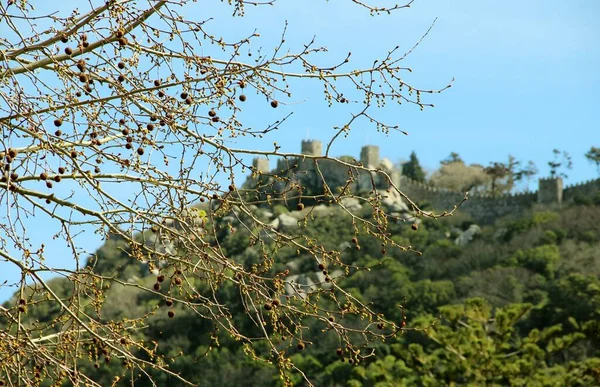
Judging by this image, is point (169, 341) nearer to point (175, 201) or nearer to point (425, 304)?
point (425, 304)

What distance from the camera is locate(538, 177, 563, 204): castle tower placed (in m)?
50.3

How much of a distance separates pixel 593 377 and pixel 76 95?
17316mm

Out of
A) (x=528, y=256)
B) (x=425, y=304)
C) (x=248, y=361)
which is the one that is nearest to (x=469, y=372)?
(x=248, y=361)

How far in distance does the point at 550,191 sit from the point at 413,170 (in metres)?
10.6

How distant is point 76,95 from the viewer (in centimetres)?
428

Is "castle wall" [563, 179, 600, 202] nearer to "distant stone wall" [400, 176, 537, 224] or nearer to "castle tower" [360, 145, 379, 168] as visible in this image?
"distant stone wall" [400, 176, 537, 224]

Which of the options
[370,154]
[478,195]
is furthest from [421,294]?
[370,154]

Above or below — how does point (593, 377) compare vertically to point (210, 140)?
below

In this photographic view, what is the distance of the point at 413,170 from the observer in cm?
5944

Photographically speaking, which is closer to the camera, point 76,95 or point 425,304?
point 76,95

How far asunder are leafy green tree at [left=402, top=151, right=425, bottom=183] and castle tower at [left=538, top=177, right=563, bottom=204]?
919 cm

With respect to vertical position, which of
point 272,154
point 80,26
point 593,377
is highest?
point 80,26

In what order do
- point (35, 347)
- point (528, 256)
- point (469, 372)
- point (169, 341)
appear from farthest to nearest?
point (528, 256)
point (169, 341)
point (469, 372)
point (35, 347)

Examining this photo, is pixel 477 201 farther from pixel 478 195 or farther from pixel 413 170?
pixel 413 170
